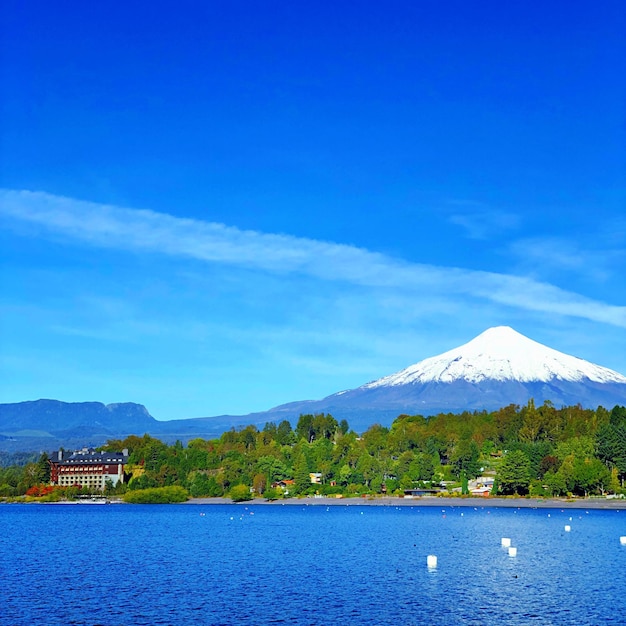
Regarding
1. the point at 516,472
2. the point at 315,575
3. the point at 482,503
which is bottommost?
the point at 482,503

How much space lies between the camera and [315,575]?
6619cm

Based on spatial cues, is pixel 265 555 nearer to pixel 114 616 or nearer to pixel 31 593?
pixel 31 593

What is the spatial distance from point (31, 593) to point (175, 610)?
12.6 m

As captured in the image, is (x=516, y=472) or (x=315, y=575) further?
(x=516, y=472)

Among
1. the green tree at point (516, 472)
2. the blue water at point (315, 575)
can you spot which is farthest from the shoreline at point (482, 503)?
the blue water at point (315, 575)

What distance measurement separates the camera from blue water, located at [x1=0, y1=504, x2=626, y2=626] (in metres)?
50.1

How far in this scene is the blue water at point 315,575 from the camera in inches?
1973

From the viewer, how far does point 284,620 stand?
4809cm

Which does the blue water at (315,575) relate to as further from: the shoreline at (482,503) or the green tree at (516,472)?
the green tree at (516,472)

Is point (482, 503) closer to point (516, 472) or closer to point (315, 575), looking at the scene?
point (516, 472)

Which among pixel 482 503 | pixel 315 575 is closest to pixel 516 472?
pixel 482 503

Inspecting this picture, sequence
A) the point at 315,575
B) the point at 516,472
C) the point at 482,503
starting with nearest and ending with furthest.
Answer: the point at 315,575
the point at 482,503
the point at 516,472

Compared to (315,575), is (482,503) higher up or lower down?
lower down

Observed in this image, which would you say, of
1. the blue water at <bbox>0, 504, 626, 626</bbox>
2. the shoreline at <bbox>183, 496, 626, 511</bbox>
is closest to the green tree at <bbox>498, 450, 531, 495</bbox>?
the shoreline at <bbox>183, 496, 626, 511</bbox>
